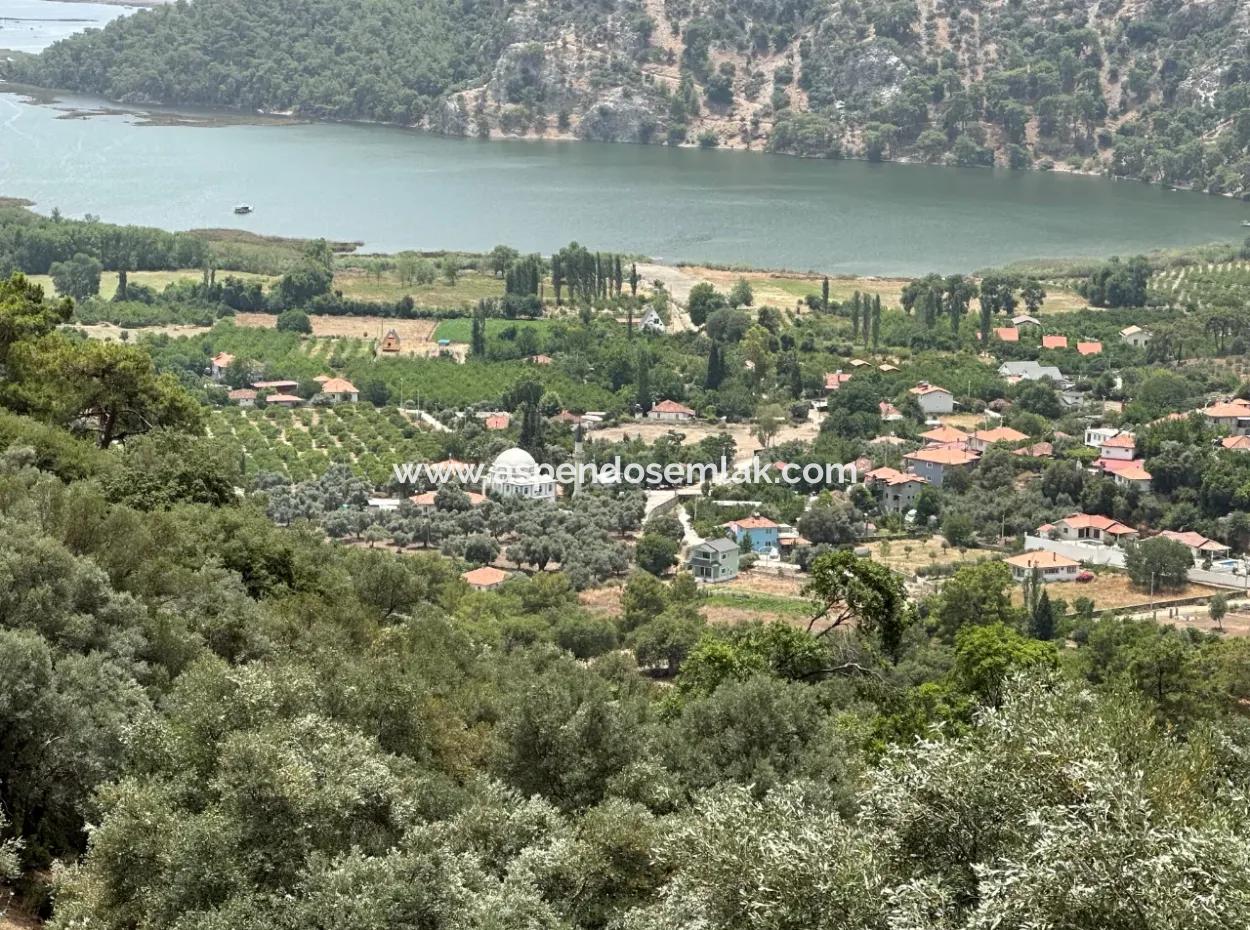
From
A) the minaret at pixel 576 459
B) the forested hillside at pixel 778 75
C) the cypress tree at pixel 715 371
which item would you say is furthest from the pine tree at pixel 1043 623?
the forested hillside at pixel 778 75

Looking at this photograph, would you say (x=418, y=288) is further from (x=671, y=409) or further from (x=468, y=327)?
(x=671, y=409)

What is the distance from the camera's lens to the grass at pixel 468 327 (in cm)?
4679

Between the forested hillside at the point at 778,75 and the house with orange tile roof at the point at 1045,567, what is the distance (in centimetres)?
5092

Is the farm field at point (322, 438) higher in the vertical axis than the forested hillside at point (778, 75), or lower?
lower

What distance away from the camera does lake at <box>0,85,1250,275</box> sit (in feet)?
206

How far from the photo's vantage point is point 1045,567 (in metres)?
30.6

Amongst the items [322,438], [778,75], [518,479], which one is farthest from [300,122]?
[518,479]

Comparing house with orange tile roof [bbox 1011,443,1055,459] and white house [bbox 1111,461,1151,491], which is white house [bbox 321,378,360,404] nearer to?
house with orange tile roof [bbox 1011,443,1055,459]

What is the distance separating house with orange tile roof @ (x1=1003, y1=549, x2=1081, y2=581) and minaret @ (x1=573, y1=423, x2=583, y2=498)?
847 cm

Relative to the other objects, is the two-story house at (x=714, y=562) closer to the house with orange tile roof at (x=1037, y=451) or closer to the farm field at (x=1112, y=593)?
the farm field at (x=1112, y=593)

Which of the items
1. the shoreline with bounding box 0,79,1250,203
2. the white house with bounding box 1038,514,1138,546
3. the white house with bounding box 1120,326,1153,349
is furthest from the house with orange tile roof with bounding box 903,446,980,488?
the shoreline with bounding box 0,79,1250,203

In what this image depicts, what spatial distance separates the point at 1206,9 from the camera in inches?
3504

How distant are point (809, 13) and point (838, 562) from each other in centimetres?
8048

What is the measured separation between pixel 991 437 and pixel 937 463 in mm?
2783
